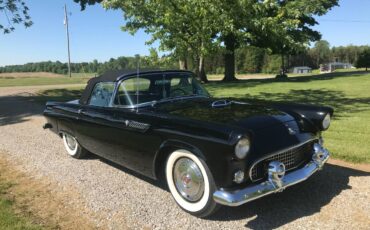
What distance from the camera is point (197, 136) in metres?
3.76

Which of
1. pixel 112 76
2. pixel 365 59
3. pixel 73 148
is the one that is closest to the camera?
pixel 112 76

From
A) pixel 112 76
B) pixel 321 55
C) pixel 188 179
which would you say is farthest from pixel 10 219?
pixel 321 55

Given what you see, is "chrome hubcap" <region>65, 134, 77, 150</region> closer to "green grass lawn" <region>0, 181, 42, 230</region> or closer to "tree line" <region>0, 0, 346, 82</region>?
"green grass lawn" <region>0, 181, 42, 230</region>

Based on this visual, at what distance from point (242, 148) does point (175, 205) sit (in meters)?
1.19

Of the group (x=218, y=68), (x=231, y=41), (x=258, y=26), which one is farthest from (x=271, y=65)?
(x=258, y=26)

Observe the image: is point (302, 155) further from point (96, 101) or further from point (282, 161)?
point (96, 101)

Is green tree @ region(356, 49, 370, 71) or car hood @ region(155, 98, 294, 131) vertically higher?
green tree @ region(356, 49, 370, 71)

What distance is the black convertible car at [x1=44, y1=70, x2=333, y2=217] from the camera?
3.61 m

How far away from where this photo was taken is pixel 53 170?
5.80 m

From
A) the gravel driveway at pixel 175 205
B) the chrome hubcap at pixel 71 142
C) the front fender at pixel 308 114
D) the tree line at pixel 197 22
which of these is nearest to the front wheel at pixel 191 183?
the gravel driveway at pixel 175 205

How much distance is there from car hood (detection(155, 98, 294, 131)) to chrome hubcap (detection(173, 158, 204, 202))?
0.49 meters

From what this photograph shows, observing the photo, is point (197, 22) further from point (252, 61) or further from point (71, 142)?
point (252, 61)

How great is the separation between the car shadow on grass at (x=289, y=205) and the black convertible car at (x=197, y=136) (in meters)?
0.34

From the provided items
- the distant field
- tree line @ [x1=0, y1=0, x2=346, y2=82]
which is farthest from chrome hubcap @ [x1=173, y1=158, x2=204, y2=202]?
the distant field
